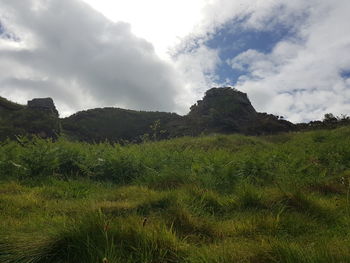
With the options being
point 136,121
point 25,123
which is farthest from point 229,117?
point 25,123

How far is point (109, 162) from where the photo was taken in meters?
8.30

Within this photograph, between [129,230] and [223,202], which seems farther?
[223,202]

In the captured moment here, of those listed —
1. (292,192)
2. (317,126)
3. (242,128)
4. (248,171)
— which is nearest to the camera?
(292,192)

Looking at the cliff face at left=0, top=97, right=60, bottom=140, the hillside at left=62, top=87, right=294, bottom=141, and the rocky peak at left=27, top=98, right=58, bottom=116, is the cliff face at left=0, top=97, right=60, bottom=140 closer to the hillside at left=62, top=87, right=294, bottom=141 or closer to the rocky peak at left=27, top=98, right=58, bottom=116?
the hillside at left=62, top=87, right=294, bottom=141

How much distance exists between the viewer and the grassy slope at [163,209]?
3.04m

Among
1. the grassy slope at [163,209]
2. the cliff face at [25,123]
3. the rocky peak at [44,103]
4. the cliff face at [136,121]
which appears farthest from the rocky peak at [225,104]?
the grassy slope at [163,209]

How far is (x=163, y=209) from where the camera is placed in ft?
16.3

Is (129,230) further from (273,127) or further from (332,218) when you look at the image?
(273,127)

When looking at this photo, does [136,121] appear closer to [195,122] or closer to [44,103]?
[44,103]

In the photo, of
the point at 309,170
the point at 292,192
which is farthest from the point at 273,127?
the point at 292,192

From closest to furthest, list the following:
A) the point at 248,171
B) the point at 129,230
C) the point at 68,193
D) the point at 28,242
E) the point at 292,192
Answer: the point at 28,242
the point at 129,230
the point at 292,192
the point at 68,193
the point at 248,171

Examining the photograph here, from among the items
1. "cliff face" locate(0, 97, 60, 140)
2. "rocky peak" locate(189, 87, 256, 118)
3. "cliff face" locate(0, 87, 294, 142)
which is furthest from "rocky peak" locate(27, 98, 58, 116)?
"rocky peak" locate(189, 87, 256, 118)

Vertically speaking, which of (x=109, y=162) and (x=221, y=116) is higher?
(x=221, y=116)

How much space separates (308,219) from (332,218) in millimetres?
386
